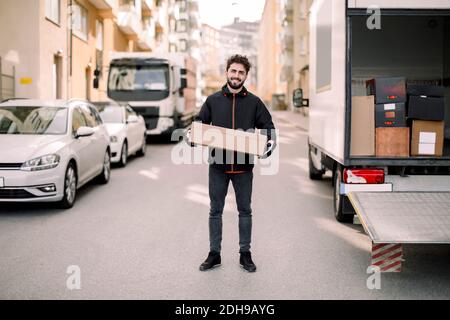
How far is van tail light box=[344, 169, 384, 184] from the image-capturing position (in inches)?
256

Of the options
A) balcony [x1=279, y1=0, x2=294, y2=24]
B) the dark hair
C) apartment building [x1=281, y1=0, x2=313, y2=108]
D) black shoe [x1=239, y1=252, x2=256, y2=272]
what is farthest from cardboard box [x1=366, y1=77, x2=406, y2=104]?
balcony [x1=279, y1=0, x2=294, y2=24]

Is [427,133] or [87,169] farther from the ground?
[427,133]

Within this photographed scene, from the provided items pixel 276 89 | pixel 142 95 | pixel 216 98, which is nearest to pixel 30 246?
pixel 216 98

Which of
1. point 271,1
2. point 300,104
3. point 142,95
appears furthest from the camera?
point 271,1

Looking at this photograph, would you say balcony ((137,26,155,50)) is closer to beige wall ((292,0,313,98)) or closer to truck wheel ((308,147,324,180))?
beige wall ((292,0,313,98))

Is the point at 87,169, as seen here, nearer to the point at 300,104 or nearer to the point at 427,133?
the point at 300,104

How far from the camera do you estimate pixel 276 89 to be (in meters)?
89.9

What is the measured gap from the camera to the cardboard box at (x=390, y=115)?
6.84 metres

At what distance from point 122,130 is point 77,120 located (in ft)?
13.7

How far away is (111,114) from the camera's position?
14867mm

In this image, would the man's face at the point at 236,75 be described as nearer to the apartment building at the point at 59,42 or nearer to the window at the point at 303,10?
the apartment building at the point at 59,42

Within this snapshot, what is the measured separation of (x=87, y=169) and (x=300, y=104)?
4.25 meters

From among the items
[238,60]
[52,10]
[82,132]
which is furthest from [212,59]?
[238,60]
